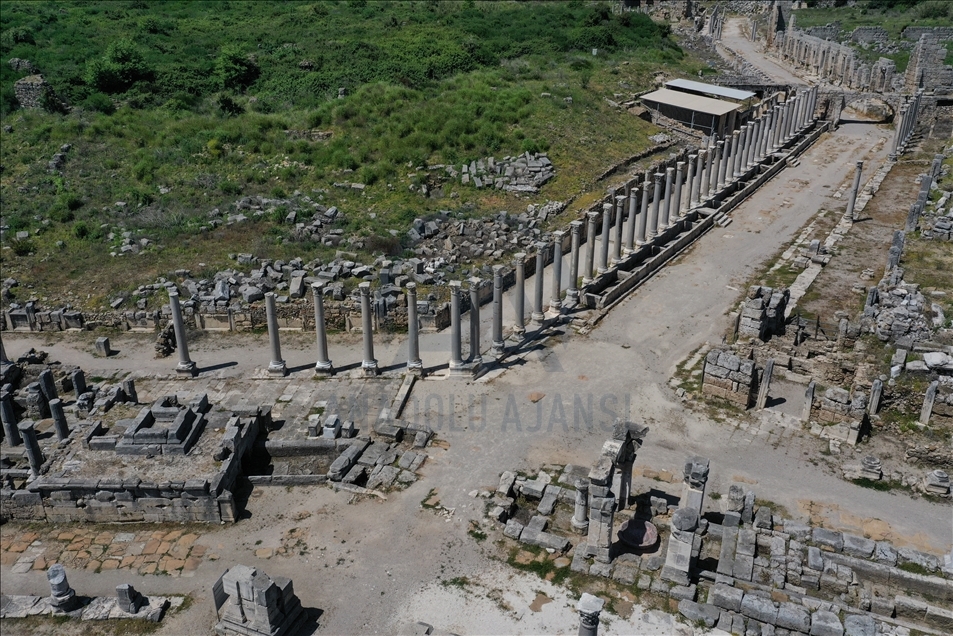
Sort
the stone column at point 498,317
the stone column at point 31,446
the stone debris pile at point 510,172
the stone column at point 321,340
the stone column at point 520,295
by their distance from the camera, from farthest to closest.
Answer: the stone debris pile at point 510,172, the stone column at point 520,295, the stone column at point 498,317, the stone column at point 321,340, the stone column at point 31,446

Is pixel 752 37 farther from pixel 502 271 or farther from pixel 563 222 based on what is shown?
pixel 502 271

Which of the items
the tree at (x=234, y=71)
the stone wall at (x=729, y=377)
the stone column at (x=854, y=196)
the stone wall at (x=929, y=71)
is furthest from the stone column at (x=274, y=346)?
the stone wall at (x=929, y=71)

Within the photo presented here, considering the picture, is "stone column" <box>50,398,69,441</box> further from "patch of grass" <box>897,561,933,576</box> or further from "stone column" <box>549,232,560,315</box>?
"patch of grass" <box>897,561,933,576</box>

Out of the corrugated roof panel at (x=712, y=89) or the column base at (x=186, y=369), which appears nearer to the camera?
the column base at (x=186, y=369)

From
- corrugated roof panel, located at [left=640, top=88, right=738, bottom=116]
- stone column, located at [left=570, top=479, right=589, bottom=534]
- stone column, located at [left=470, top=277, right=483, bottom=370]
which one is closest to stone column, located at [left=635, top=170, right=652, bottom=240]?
stone column, located at [left=470, top=277, right=483, bottom=370]

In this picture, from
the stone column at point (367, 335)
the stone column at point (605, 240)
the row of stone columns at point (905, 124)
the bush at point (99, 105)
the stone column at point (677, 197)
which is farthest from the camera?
the bush at point (99, 105)

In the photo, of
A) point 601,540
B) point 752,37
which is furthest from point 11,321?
point 752,37

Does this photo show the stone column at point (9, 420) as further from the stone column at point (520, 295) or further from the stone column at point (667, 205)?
the stone column at point (667, 205)
